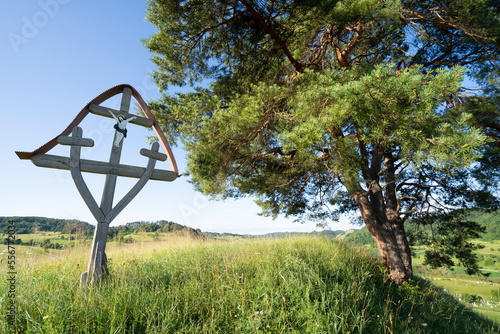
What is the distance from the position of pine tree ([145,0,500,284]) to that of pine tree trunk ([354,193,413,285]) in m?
0.03

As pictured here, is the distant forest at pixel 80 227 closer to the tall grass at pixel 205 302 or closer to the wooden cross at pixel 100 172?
the wooden cross at pixel 100 172

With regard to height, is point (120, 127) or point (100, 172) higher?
point (120, 127)

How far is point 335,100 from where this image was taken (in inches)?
175

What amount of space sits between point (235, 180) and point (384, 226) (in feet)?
14.3

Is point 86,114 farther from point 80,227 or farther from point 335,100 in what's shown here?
point 335,100

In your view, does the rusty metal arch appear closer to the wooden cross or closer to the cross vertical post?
the wooden cross

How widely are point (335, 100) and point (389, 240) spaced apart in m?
4.00

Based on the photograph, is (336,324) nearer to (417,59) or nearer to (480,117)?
(480,117)

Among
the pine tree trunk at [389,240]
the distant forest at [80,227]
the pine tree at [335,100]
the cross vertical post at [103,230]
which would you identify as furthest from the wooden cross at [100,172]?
the pine tree trunk at [389,240]

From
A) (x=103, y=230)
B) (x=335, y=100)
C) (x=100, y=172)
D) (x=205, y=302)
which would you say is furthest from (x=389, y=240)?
(x=100, y=172)

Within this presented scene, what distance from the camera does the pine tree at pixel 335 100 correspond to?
3744 mm

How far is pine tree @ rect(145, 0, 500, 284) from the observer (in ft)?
12.3

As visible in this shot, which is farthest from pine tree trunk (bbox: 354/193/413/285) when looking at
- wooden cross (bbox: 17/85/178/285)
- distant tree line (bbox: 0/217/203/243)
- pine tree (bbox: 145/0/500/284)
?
wooden cross (bbox: 17/85/178/285)

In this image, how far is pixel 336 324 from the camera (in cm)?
259
